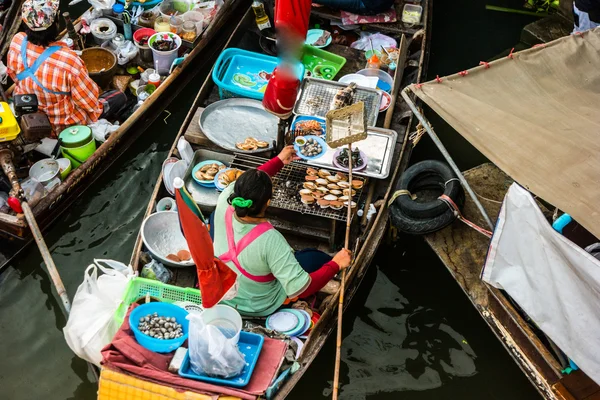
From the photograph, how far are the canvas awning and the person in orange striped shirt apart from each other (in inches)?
139

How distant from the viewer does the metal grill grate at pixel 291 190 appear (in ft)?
18.0

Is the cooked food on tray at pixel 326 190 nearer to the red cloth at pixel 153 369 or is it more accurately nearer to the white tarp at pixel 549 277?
the white tarp at pixel 549 277

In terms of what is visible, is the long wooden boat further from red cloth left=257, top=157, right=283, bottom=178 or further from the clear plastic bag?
red cloth left=257, top=157, right=283, bottom=178

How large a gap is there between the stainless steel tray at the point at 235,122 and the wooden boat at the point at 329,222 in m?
0.12

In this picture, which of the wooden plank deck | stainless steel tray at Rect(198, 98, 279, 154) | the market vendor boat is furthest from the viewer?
stainless steel tray at Rect(198, 98, 279, 154)

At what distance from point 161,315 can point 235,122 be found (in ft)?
9.22

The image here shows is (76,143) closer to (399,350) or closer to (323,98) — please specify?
(323,98)

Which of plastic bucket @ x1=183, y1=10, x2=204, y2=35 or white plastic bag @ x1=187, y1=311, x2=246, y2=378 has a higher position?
plastic bucket @ x1=183, y1=10, x2=204, y2=35

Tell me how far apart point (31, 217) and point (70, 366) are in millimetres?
1395

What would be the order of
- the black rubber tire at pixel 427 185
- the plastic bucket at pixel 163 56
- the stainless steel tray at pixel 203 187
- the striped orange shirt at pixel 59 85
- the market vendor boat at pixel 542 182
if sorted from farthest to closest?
the plastic bucket at pixel 163 56 < the striped orange shirt at pixel 59 85 < the stainless steel tray at pixel 203 187 < the black rubber tire at pixel 427 185 < the market vendor boat at pixel 542 182

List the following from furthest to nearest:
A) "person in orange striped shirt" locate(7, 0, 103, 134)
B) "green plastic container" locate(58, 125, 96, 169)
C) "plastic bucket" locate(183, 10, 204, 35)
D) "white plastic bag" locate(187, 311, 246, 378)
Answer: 1. "plastic bucket" locate(183, 10, 204, 35)
2. "green plastic container" locate(58, 125, 96, 169)
3. "person in orange striped shirt" locate(7, 0, 103, 134)
4. "white plastic bag" locate(187, 311, 246, 378)

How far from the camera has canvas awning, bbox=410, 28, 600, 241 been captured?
415cm

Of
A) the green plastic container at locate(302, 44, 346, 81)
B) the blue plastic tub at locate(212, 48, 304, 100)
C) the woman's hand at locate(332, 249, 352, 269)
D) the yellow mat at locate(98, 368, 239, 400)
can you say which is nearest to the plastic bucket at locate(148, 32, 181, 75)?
the blue plastic tub at locate(212, 48, 304, 100)

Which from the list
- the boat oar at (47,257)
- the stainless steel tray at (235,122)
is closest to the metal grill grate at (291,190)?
the stainless steel tray at (235,122)
